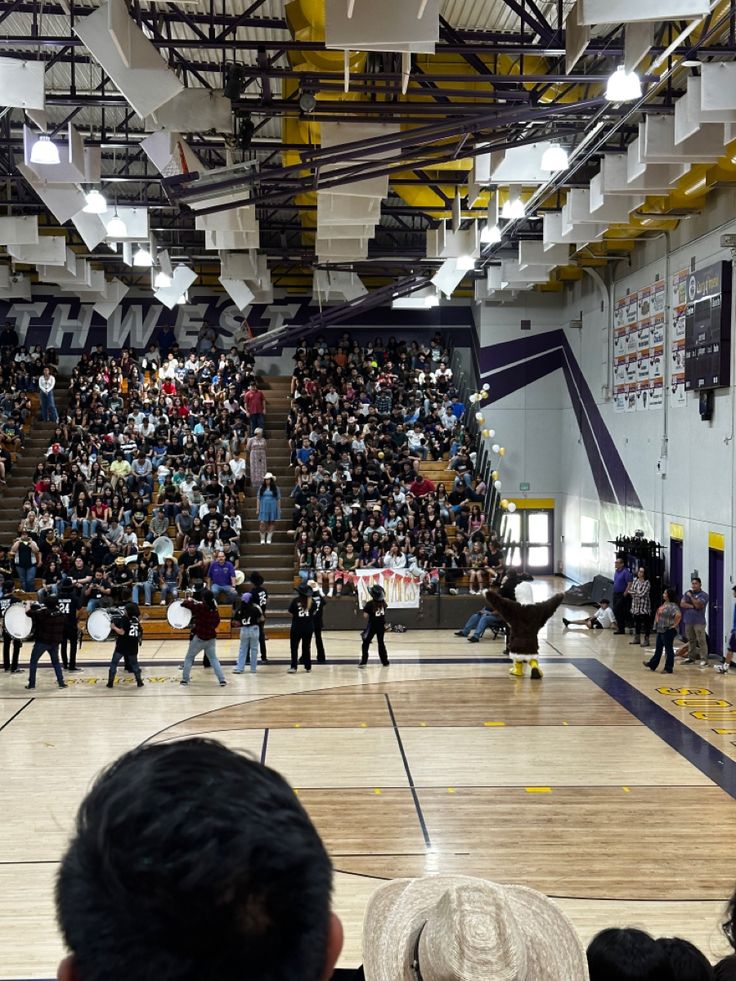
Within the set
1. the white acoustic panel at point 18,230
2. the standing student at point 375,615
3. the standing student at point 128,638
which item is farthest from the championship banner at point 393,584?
the white acoustic panel at point 18,230

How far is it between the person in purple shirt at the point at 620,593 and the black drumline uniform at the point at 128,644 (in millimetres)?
10450

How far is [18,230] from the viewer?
67.3 ft

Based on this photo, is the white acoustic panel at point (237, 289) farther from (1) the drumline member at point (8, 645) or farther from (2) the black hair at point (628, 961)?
(2) the black hair at point (628, 961)

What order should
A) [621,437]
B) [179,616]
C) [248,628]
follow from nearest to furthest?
1. [248,628]
2. [179,616]
3. [621,437]

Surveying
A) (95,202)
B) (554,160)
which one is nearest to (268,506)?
(95,202)

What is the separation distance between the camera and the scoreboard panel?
64.1ft

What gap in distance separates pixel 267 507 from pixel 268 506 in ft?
0.15

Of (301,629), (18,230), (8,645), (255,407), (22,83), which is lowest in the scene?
(8,645)

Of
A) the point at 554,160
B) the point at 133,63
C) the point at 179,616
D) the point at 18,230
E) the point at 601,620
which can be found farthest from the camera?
the point at 601,620

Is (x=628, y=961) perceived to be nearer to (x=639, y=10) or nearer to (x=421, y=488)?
(x=639, y=10)

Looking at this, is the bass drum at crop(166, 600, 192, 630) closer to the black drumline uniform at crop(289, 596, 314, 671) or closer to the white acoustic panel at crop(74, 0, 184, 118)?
the black drumline uniform at crop(289, 596, 314, 671)

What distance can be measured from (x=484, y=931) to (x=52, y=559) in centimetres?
2183

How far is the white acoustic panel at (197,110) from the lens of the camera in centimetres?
1438

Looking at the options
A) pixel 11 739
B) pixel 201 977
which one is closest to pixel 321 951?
pixel 201 977
